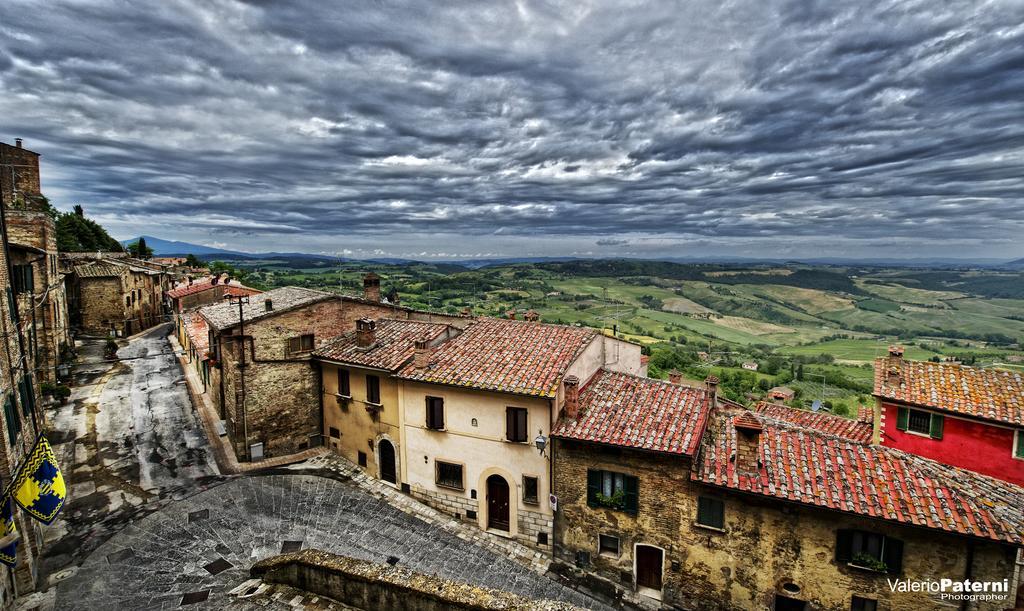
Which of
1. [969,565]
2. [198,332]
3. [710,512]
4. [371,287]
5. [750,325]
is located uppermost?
[371,287]

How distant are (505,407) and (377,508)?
26.0 feet

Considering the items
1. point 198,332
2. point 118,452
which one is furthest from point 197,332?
point 118,452

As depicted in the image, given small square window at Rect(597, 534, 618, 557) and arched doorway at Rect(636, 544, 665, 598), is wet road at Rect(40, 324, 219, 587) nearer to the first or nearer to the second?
small square window at Rect(597, 534, 618, 557)

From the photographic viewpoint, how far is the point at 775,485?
637 inches

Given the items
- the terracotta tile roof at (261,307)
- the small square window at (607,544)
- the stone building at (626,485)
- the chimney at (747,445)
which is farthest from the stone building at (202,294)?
the chimney at (747,445)

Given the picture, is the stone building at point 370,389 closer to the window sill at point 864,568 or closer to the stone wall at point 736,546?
the stone wall at point 736,546

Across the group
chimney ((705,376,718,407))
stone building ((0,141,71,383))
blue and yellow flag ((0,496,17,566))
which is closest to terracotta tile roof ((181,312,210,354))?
stone building ((0,141,71,383))

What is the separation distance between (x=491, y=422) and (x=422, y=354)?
190 inches

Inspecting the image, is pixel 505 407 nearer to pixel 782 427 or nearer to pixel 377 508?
pixel 377 508

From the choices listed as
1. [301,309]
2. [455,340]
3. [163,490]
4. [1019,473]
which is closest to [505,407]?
[455,340]

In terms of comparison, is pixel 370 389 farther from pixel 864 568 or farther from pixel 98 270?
pixel 98 270

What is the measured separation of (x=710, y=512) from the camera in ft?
56.4

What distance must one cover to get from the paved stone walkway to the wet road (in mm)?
1161

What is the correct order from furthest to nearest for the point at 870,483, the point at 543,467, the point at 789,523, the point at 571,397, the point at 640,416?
the point at 543,467, the point at 571,397, the point at 640,416, the point at 789,523, the point at 870,483
